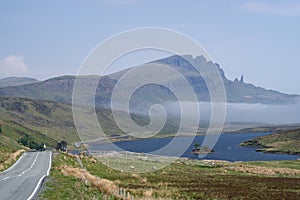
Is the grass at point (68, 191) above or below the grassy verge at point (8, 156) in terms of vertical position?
above

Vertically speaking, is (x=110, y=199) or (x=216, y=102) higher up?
(x=216, y=102)

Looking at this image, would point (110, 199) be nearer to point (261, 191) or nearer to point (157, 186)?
point (157, 186)

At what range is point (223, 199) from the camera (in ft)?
129

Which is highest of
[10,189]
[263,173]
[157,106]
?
[157,106]

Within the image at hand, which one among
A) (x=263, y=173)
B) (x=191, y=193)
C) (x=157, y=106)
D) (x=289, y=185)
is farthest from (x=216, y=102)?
(x=263, y=173)

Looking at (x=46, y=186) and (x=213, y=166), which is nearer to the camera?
(x=46, y=186)

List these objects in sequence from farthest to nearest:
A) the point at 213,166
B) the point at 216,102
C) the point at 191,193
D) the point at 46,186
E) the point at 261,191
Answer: the point at 213,166 → the point at 216,102 → the point at 261,191 → the point at 191,193 → the point at 46,186

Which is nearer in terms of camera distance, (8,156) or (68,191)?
(68,191)

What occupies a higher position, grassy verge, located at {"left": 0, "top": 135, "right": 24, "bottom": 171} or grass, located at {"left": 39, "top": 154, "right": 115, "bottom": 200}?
grass, located at {"left": 39, "top": 154, "right": 115, "bottom": 200}

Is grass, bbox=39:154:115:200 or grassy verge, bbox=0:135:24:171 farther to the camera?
grassy verge, bbox=0:135:24:171

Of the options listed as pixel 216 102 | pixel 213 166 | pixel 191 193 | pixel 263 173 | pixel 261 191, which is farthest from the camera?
pixel 213 166

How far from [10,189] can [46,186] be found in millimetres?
2977

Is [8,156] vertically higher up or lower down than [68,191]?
lower down

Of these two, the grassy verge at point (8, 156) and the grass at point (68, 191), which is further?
the grassy verge at point (8, 156)
